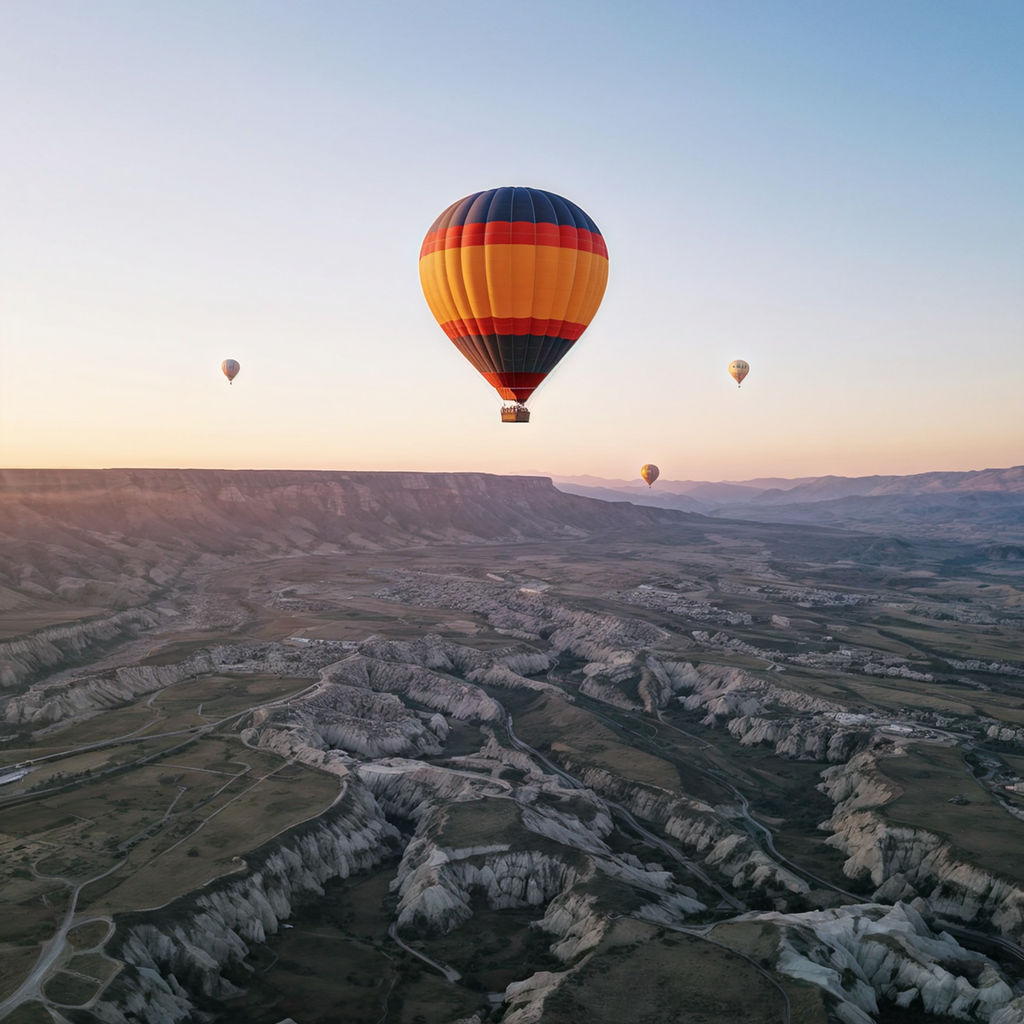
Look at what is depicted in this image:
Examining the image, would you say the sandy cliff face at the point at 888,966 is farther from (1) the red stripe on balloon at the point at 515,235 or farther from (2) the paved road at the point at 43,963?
(1) the red stripe on balloon at the point at 515,235

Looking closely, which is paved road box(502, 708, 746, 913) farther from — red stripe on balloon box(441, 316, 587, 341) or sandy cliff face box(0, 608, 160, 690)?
sandy cliff face box(0, 608, 160, 690)

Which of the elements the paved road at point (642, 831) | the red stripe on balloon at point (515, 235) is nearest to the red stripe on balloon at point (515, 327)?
the red stripe on balloon at point (515, 235)

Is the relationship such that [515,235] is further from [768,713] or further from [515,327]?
[768,713]

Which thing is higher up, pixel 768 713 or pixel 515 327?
pixel 515 327

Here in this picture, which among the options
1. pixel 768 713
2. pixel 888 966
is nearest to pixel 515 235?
pixel 888 966

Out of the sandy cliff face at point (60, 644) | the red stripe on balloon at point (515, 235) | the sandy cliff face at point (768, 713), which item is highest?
the red stripe on balloon at point (515, 235)

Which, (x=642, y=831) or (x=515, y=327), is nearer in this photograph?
(x=515, y=327)
